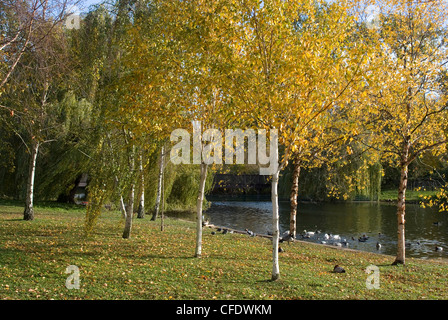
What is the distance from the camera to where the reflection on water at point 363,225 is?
15617mm

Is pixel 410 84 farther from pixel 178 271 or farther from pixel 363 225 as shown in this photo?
pixel 363 225

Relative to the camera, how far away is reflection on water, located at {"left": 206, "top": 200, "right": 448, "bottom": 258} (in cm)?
1562

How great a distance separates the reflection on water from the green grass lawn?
14.1 ft

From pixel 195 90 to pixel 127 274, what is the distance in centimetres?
428

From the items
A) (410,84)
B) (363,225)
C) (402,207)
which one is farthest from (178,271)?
(363,225)

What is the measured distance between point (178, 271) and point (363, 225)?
1613cm

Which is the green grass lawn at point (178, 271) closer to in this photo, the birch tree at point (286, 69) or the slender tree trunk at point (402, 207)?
the slender tree trunk at point (402, 207)

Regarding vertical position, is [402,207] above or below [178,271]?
above

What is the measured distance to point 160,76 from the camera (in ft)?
28.5

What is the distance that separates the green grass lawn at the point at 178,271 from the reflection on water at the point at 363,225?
4.29 meters

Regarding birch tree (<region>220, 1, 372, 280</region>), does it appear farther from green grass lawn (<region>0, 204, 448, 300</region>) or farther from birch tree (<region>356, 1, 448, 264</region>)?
birch tree (<region>356, 1, 448, 264</region>)

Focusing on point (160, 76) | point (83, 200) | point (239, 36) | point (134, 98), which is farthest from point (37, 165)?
point (239, 36)

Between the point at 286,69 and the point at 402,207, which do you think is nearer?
the point at 286,69

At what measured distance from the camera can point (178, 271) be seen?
7.69 meters
